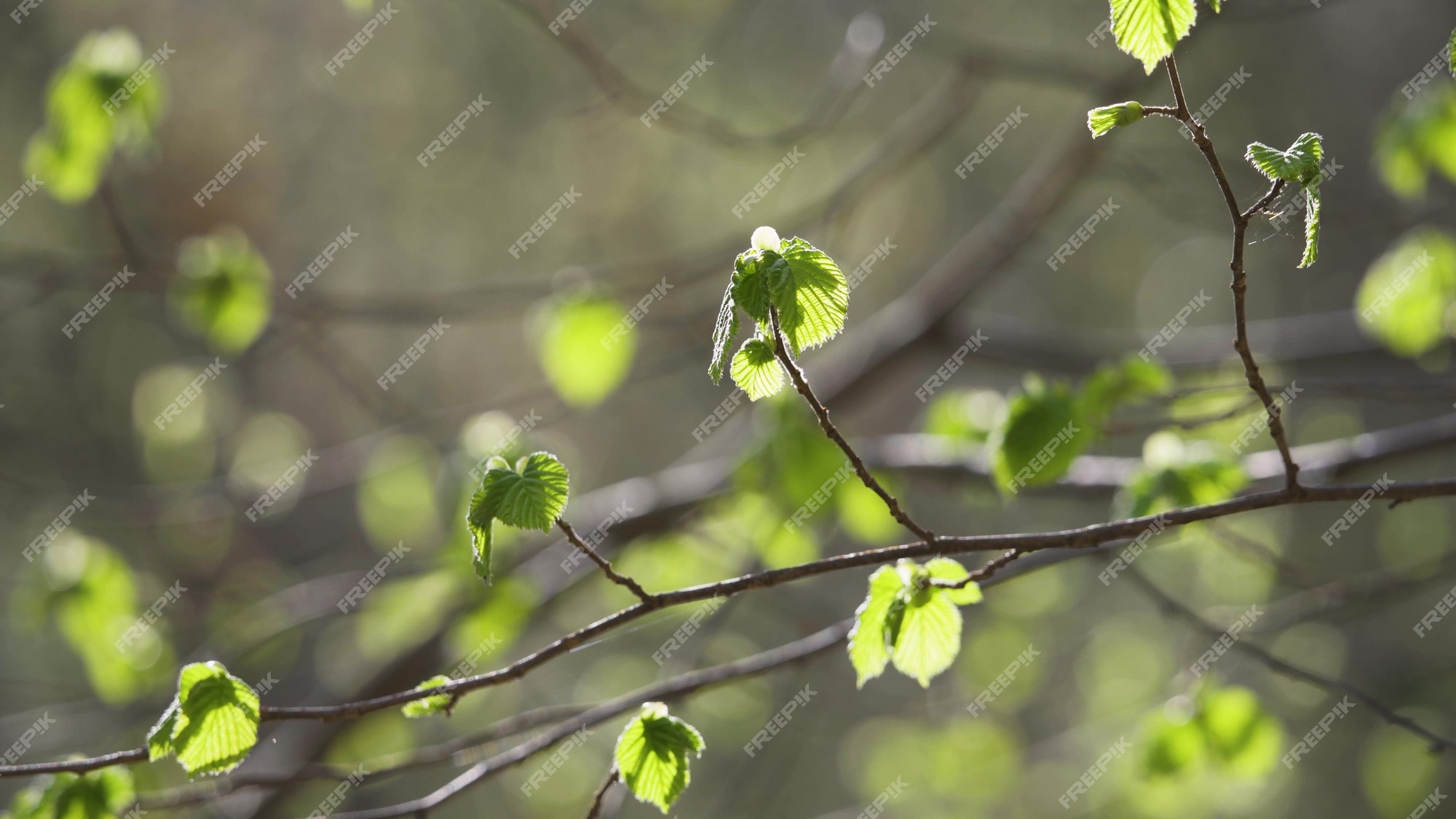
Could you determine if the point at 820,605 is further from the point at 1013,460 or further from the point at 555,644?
the point at 555,644

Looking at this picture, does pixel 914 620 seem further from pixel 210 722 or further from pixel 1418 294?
pixel 1418 294

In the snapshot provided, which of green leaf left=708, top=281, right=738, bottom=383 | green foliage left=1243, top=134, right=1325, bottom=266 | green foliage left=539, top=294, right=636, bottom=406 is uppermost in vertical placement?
green foliage left=539, top=294, right=636, bottom=406

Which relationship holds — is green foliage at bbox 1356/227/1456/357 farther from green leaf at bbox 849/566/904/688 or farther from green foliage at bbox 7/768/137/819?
green foliage at bbox 7/768/137/819

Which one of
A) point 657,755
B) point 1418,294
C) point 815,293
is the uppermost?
point 815,293

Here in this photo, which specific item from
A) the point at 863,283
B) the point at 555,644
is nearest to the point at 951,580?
the point at 555,644

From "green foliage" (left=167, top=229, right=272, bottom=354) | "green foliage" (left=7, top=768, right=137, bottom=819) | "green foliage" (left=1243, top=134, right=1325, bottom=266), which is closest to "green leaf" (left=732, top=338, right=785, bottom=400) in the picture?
"green foliage" (left=1243, top=134, right=1325, bottom=266)

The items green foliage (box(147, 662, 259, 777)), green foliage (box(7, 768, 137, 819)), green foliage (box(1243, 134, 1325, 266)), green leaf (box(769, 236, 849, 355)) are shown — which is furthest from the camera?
green foliage (box(7, 768, 137, 819))

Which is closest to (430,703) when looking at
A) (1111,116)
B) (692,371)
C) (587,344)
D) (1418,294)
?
(1111,116)
